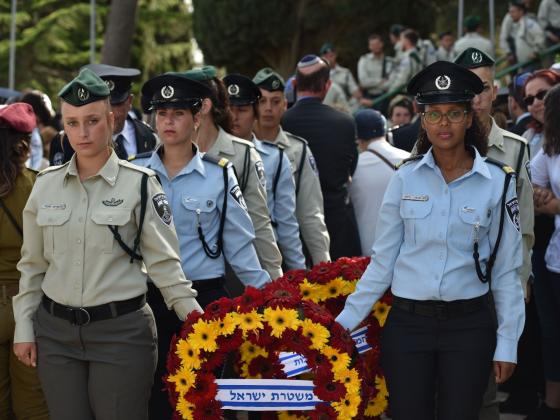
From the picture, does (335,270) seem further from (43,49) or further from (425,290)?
(43,49)

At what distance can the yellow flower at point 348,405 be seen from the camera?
4.71m

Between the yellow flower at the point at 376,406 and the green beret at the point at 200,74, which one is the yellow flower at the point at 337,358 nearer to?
the yellow flower at the point at 376,406

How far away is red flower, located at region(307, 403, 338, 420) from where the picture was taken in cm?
477

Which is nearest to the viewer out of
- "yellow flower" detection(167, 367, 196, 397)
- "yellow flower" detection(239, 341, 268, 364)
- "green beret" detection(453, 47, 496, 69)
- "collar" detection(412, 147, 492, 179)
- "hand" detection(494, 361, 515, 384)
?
"hand" detection(494, 361, 515, 384)

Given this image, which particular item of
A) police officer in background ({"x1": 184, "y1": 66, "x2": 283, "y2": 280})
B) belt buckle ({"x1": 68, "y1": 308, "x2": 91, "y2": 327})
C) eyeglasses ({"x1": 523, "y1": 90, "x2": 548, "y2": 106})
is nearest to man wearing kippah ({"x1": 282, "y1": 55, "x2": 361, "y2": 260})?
eyeglasses ({"x1": 523, "y1": 90, "x2": 548, "y2": 106})

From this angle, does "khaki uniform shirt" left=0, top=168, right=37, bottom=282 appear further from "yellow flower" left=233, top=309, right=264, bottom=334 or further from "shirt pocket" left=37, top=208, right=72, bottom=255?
"yellow flower" left=233, top=309, right=264, bottom=334

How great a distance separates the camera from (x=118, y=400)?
4.64m

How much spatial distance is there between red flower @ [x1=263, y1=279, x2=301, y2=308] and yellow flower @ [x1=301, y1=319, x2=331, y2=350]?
0.15 meters

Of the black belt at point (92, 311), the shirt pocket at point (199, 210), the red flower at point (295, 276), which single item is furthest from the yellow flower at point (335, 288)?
the black belt at point (92, 311)

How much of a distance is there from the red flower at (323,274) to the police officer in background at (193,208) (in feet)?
1.01

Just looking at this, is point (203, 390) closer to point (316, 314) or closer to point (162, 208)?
point (316, 314)

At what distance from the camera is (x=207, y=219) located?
5.44 m

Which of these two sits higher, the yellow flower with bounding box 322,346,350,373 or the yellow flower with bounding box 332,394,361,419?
the yellow flower with bounding box 322,346,350,373

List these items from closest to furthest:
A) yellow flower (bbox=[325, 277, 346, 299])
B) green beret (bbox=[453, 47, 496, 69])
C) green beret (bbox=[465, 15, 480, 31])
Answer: yellow flower (bbox=[325, 277, 346, 299])
green beret (bbox=[453, 47, 496, 69])
green beret (bbox=[465, 15, 480, 31])
